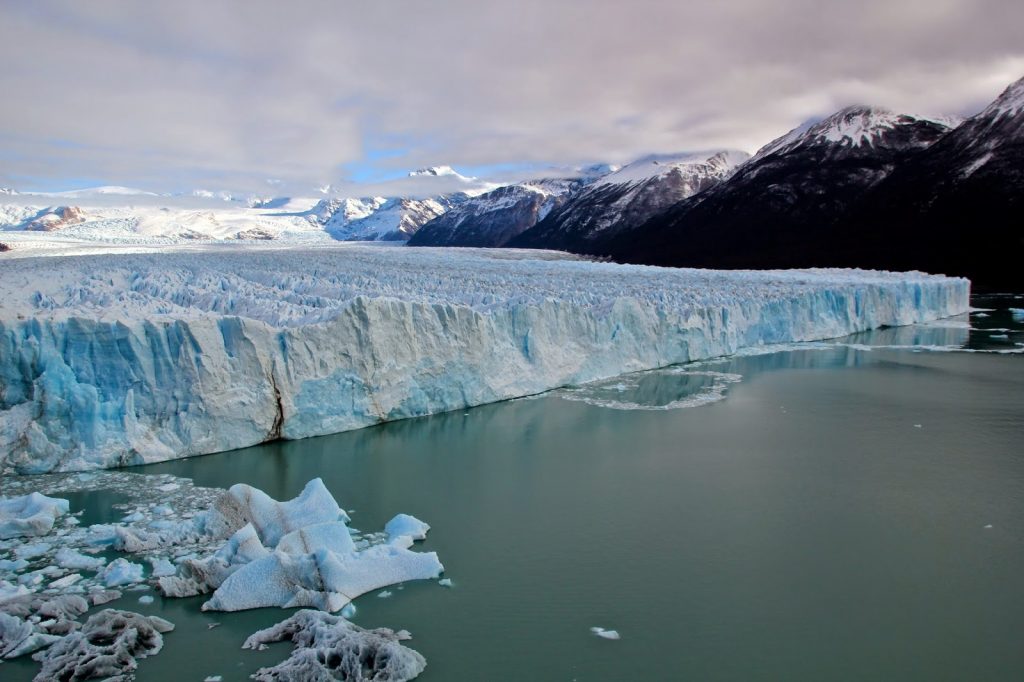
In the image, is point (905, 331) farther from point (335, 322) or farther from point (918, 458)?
point (335, 322)

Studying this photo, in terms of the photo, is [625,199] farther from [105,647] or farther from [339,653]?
[105,647]

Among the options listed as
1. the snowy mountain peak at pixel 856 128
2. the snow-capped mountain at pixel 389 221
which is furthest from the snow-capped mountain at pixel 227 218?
the snowy mountain peak at pixel 856 128

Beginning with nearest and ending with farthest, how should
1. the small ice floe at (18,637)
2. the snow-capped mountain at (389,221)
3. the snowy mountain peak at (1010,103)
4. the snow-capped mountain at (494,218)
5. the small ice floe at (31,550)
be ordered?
the small ice floe at (18,637), the small ice floe at (31,550), the snowy mountain peak at (1010,103), the snow-capped mountain at (494,218), the snow-capped mountain at (389,221)

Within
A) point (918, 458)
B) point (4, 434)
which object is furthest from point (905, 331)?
point (4, 434)

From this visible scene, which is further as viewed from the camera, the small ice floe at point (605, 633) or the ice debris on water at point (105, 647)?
the small ice floe at point (605, 633)

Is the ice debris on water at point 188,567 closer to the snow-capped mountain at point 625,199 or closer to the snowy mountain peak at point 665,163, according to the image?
the snow-capped mountain at point 625,199

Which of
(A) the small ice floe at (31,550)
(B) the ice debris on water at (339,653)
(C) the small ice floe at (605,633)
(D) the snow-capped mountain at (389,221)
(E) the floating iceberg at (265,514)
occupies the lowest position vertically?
(C) the small ice floe at (605,633)
